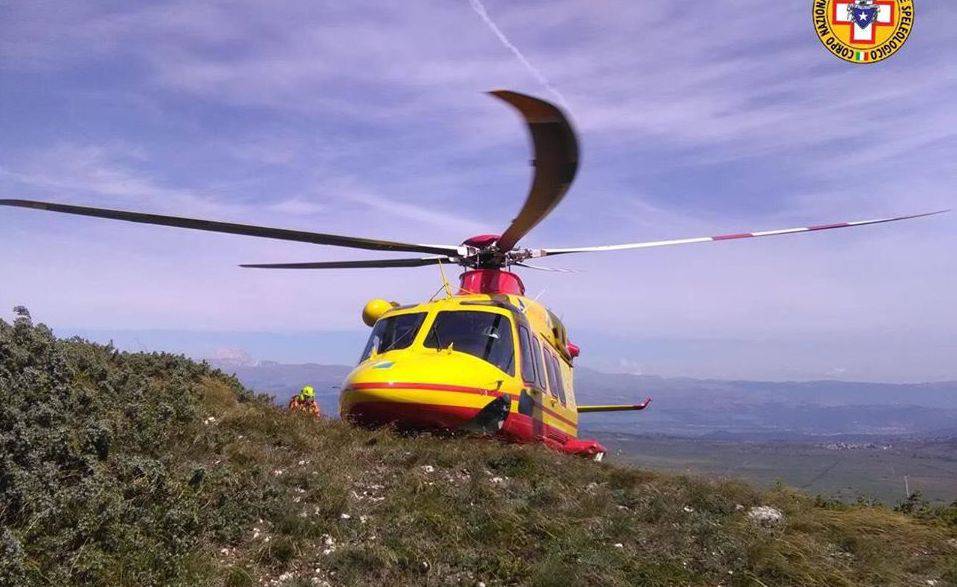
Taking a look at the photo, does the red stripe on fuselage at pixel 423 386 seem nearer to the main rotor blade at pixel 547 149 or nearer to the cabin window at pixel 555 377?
the cabin window at pixel 555 377

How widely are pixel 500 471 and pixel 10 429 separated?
5.57 metres

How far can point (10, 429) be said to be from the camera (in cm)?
657

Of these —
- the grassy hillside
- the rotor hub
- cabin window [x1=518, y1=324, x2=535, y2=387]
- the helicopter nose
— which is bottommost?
the grassy hillside

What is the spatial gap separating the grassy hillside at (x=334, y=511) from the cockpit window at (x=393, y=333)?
231cm

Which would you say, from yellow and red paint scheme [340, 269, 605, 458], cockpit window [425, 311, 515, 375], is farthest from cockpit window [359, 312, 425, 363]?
cockpit window [425, 311, 515, 375]

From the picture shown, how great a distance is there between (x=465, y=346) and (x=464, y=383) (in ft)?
3.34

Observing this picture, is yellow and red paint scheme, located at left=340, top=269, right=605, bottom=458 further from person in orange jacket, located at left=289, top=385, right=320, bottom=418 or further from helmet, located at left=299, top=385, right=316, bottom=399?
helmet, located at left=299, top=385, right=316, bottom=399

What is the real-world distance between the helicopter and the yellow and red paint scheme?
0.02 m

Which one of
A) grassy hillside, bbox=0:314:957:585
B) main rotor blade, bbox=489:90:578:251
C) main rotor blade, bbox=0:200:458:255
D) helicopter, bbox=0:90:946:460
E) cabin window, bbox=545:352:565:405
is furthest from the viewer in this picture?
cabin window, bbox=545:352:565:405

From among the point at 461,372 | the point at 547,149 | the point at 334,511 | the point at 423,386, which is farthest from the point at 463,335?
the point at 547,149

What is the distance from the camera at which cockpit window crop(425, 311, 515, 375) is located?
1116 cm

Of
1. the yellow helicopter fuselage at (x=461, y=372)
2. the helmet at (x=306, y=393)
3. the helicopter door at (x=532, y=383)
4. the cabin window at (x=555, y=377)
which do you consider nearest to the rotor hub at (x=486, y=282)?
the yellow helicopter fuselage at (x=461, y=372)

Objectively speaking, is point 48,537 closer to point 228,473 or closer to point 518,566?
point 228,473

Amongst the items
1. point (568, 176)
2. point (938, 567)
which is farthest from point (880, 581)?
point (568, 176)
